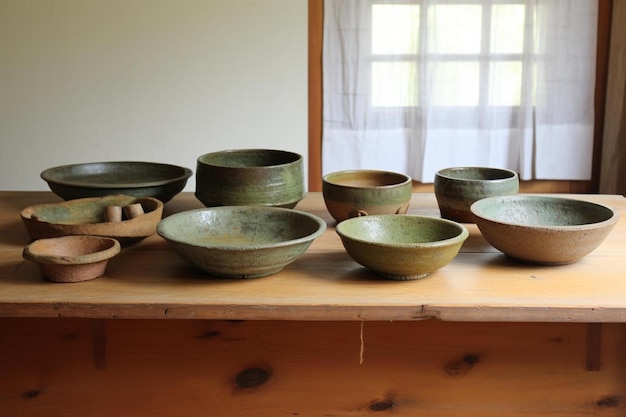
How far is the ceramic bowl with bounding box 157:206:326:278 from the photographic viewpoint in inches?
49.2

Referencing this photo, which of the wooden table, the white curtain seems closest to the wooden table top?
the wooden table

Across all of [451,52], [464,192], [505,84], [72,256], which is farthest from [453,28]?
[72,256]

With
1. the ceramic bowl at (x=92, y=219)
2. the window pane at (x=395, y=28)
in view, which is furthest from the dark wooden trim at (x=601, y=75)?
the ceramic bowl at (x=92, y=219)

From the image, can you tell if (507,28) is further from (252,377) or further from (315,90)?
(252,377)

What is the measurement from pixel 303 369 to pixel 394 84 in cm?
209

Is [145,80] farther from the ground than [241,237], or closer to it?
farther from the ground

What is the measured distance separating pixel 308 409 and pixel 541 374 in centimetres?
46

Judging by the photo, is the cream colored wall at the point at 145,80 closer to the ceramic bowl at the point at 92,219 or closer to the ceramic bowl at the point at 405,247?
the ceramic bowl at the point at 92,219

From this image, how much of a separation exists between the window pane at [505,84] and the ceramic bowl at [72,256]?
237 cm

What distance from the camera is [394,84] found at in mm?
3312

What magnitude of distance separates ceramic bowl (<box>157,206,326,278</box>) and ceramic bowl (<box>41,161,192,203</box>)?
0.93 feet

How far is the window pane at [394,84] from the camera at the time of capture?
3303 mm

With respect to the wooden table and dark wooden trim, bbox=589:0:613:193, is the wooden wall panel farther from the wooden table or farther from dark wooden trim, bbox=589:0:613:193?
dark wooden trim, bbox=589:0:613:193

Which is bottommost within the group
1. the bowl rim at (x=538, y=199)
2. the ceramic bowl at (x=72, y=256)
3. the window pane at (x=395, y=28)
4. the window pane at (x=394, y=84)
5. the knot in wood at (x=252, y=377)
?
the knot in wood at (x=252, y=377)
